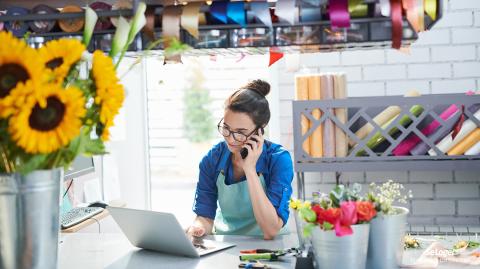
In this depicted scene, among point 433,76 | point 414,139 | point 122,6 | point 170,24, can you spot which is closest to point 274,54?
point 170,24

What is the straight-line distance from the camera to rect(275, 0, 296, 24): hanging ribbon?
5.21 feet

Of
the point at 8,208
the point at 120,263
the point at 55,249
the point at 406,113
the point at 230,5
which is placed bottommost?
the point at 120,263

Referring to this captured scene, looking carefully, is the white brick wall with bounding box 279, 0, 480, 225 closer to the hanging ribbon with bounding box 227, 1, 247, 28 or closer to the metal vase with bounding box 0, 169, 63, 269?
the hanging ribbon with bounding box 227, 1, 247, 28

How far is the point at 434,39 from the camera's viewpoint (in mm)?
3174

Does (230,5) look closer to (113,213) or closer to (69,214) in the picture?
(113,213)

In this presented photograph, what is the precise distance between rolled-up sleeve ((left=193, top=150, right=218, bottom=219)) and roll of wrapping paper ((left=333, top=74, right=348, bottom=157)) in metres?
0.58

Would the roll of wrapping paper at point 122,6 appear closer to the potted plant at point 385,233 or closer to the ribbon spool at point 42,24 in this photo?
the ribbon spool at point 42,24

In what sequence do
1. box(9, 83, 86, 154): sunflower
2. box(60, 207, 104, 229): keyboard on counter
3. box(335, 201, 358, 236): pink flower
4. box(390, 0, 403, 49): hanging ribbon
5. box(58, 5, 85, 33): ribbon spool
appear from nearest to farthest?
1. box(9, 83, 86, 154): sunflower
2. box(335, 201, 358, 236): pink flower
3. box(390, 0, 403, 49): hanging ribbon
4. box(58, 5, 85, 33): ribbon spool
5. box(60, 207, 104, 229): keyboard on counter

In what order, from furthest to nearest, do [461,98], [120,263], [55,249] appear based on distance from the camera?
[461,98], [120,263], [55,249]

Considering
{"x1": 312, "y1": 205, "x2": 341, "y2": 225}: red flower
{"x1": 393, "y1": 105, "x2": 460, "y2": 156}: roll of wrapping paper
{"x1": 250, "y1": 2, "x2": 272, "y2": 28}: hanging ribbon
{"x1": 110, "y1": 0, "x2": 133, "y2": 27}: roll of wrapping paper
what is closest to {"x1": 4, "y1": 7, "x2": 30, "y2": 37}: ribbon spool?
{"x1": 110, "y1": 0, "x2": 133, "y2": 27}: roll of wrapping paper

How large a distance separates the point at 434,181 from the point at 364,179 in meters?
0.36

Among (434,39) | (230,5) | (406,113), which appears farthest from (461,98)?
(230,5)

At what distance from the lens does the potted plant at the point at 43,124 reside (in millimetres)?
1253

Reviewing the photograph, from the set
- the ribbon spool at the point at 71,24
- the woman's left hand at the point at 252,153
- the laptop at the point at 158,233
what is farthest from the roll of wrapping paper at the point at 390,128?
the ribbon spool at the point at 71,24
